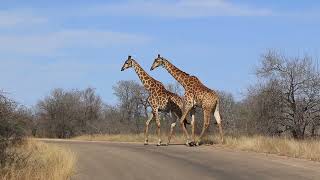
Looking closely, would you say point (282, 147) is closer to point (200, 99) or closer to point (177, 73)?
point (200, 99)

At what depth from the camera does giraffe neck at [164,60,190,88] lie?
2595 cm

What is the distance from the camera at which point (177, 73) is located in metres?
26.5

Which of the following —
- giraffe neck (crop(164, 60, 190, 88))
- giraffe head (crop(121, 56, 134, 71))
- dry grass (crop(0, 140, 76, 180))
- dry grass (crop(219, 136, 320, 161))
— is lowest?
dry grass (crop(0, 140, 76, 180))

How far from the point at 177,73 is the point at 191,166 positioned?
9951 millimetres

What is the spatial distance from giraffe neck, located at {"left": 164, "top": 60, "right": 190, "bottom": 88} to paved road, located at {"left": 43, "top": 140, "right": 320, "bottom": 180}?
500 cm

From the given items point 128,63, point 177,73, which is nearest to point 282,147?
point 177,73

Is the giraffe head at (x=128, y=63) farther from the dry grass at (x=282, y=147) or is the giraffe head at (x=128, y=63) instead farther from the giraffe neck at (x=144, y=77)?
the dry grass at (x=282, y=147)

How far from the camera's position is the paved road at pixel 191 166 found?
14836 millimetres

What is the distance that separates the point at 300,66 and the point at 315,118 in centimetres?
327

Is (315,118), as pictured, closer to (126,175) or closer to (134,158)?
(134,158)

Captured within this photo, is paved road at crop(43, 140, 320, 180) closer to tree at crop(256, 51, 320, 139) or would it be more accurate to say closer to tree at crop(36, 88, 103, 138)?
tree at crop(256, 51, 320, 139)

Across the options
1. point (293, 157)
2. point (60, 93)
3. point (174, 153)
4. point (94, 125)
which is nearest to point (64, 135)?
point (94, 125)

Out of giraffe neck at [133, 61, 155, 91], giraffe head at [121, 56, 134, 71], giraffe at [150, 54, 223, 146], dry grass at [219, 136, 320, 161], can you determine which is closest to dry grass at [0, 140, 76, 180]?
Result: dry grass at [219, 136, 320, 161]

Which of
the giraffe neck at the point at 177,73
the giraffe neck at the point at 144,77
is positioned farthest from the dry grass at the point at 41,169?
the giraffe neck at the point at 144,77
